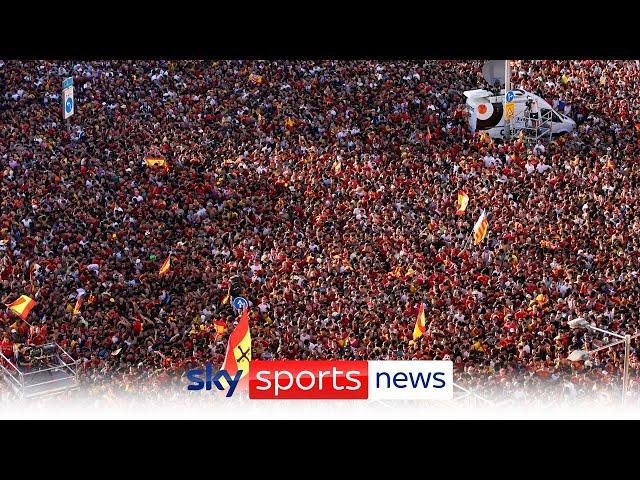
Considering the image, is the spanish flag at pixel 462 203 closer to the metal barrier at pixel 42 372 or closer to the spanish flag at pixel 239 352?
the spanish flag at pixel 239 352

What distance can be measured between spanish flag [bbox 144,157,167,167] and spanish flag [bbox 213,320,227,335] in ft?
14.6

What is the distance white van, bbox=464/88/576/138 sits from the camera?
2607 cm

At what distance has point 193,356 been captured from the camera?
2169 centimetres

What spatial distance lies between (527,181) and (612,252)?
229 centimetres

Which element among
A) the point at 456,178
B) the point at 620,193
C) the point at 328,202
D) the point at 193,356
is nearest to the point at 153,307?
the point at 193,356

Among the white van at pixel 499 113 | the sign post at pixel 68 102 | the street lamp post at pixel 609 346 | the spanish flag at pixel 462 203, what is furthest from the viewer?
the sign post at pixel 68 102

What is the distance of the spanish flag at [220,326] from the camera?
22156 millimetres

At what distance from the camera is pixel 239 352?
68.0 feet

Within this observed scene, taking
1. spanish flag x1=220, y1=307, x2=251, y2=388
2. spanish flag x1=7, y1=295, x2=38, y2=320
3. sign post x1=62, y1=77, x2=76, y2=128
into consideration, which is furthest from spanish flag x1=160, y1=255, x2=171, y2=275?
sign post x1=62, y1=77, x2=76, y2=128

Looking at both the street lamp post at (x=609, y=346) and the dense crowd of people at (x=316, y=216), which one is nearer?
the street lamp post at (x=609, y=346)

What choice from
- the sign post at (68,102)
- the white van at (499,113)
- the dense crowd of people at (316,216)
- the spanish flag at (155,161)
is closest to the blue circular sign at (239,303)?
the dense crowd of people at (316,216)

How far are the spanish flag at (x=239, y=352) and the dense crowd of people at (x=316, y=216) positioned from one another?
24.6 inches

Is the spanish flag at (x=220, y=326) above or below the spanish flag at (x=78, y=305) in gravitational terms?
below

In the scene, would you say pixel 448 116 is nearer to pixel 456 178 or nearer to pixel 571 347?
pixel 456 178
